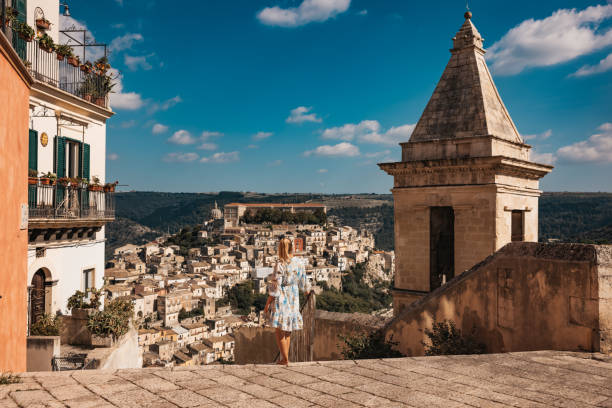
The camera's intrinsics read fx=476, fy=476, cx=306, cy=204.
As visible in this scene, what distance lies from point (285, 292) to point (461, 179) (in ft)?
16.8

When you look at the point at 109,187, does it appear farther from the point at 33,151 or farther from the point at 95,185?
the point at 33,151

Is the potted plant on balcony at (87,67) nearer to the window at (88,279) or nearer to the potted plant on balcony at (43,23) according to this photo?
the potted plant on balcony at (43,23)

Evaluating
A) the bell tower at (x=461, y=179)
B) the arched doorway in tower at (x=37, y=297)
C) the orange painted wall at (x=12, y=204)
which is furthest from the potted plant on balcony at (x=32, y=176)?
the bell tower at (x=461, y=179)

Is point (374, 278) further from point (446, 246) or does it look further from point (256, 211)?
point (446, 246)

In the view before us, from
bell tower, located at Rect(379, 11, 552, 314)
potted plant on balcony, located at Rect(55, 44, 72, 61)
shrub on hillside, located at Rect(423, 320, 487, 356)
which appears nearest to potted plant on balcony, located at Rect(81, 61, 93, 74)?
potted plant on balcony, located at Rect(55, 44, 72, 61)

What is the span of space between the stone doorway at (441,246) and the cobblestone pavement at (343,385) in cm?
500

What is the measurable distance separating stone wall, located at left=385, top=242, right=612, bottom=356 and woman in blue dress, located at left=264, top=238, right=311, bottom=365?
2254 mm

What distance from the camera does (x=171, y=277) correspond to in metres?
98.6

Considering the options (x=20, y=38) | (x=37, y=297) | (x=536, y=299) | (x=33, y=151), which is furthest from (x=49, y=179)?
(x=536, y=299)

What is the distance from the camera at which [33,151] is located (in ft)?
28.8

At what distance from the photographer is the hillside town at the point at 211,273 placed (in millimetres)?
64500

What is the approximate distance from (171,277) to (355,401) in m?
100

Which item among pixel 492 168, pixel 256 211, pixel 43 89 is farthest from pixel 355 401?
pixel 256 211

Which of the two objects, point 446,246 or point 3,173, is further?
point 446,246
